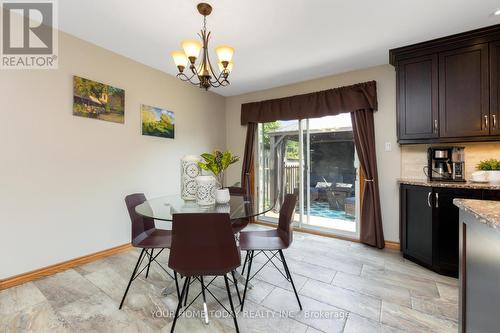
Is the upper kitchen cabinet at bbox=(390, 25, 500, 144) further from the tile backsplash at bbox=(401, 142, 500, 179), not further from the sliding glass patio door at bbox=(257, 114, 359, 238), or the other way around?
the sliding glass patio door at bbox=(257, 114, 359, 238)

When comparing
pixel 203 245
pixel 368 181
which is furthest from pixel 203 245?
pixel 368 181

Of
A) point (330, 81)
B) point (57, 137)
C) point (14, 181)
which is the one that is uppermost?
point (330, 81)

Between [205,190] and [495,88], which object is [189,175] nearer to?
[205,190]

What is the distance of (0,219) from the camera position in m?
2.06

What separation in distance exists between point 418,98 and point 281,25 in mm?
1848

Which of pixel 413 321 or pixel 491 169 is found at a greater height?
pixel 491 169

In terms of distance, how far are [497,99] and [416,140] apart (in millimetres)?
755

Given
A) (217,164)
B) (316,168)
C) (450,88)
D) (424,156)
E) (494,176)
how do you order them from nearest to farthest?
1. (217,164)
2. (494,176)
3. (450,88)
4. (424,156)
5. (316,168)

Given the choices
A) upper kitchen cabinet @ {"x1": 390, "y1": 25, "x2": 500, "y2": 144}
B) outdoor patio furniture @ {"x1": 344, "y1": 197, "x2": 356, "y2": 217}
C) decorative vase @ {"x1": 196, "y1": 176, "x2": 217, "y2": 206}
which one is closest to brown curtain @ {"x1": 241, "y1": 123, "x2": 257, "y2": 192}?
outdoor patio furniture @ {"x1": 344, "y1": 197, "x2": 356, "y2": 217}

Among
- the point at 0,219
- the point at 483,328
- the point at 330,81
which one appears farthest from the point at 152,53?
the point at 483,328

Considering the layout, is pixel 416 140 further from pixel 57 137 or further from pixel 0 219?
pixel 0 219

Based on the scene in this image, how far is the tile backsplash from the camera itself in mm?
2584
